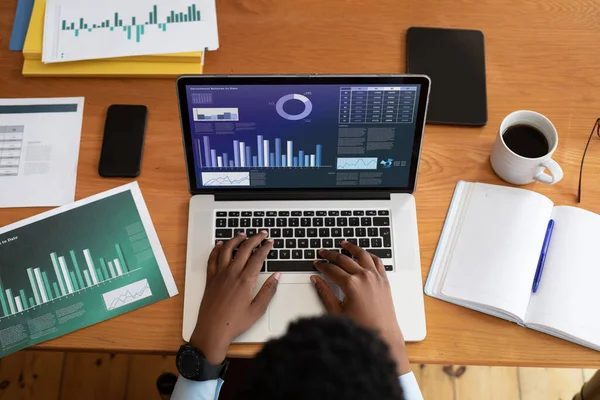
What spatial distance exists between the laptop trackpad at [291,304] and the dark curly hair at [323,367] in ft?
1.32

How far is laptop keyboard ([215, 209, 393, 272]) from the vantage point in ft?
3.14

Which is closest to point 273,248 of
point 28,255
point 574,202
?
point 28,255

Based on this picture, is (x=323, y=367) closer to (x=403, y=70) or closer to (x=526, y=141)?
(x=526, y=141)

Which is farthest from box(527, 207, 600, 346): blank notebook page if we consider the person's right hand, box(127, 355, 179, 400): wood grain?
box(127, 355, 179, 400): wood grain

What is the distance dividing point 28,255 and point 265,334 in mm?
427

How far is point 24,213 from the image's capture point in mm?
1000

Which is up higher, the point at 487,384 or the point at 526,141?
the point at 526,141

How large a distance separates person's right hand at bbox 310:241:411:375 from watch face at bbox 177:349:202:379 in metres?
0.22

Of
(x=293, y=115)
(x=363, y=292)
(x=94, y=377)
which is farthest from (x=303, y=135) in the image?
(x=94, y=377)

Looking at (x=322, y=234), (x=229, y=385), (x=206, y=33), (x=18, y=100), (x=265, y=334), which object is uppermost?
(x=206, y=33)

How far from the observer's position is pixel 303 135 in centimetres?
93

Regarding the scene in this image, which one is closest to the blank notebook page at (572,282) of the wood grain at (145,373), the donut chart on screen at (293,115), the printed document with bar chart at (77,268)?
the donut chart on screen at (293,115)

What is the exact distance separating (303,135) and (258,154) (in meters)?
0.08

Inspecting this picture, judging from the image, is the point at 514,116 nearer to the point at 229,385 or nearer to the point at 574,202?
the point at 574,202
